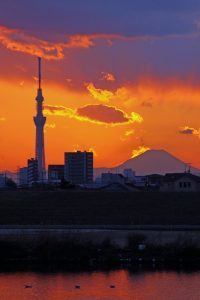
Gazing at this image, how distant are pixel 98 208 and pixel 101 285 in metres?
39.8

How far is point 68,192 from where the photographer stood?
93.1 metres

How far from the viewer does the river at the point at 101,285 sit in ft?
131

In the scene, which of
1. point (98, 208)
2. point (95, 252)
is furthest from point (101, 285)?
point (98, 208)

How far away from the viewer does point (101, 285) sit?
42.9 m

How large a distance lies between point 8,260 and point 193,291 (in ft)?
48.7

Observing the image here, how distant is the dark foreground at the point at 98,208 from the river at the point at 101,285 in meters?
28.4

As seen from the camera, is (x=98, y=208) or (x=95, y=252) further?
(x=98, y=208)

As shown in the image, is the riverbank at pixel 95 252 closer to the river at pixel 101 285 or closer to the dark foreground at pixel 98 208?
the river at pixel 101 285

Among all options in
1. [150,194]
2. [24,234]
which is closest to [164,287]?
[24,234]

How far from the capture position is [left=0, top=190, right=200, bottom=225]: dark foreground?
252ft

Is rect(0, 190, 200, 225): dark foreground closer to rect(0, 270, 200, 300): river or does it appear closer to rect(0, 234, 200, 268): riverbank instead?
rect(0, 234, 200, 268): riverbank

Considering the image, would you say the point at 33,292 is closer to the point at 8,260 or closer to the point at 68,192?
the point at 8,260

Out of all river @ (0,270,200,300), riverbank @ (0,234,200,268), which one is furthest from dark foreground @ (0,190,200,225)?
river @ (0,270,200,300)

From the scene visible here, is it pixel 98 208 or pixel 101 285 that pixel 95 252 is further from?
pixel 98 208
